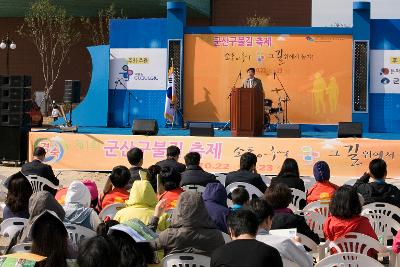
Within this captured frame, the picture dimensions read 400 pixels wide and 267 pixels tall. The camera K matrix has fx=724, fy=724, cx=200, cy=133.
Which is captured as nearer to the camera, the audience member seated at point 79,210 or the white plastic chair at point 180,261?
the white plastic chair at point 180,261

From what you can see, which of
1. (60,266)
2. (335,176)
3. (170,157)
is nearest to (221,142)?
(335,176)

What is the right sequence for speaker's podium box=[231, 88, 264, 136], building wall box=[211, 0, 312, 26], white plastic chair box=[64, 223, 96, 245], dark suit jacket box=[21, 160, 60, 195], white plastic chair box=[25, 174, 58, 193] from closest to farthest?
white plastic chair box=[64, 223, 96, 245] → white plastic chair box=[25, 174, 58, 193] → dark suit jacket box=[21, 160, 60, 195] → speaker's podium box=[231, 88, 264, 136] → building wall box=[211, 0, 312, 26]

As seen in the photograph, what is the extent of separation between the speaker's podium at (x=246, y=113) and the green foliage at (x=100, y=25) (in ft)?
66.9

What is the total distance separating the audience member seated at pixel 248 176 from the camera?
7637mm

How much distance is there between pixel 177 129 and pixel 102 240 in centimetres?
1523

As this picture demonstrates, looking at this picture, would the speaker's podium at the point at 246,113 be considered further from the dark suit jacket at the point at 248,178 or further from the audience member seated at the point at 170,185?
the audience member seated at the point at 170,185

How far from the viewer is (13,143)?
14273mm

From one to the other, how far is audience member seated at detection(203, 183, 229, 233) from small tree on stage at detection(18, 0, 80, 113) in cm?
2888

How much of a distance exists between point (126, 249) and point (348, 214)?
8.04ft

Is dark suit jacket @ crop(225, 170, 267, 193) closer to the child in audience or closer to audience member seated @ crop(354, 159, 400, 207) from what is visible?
audience member seated @ crop(354, 159, 400, 207)

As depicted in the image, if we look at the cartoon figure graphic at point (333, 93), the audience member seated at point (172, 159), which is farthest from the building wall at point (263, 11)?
the audience member seated at point (172, 159)

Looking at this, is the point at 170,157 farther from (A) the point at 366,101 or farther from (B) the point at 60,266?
(A) the point at 366,101

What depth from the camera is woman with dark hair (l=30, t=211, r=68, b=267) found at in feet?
11.4

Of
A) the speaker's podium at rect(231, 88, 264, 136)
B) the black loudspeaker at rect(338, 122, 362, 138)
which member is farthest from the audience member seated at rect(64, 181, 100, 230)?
the speaker's podium at rect(231, 88, 264, 136)
